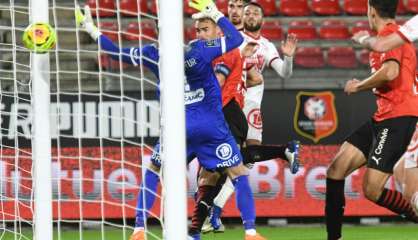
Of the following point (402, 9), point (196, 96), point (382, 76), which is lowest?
point (196, 96)

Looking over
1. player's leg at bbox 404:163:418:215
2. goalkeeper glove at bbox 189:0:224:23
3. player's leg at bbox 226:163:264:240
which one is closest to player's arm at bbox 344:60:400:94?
player's leg at bbox 404:163:418:215

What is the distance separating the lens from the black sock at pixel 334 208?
7.64 meters

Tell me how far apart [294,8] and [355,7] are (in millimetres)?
842

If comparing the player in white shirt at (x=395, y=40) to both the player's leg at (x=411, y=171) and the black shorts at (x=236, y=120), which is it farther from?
the black shorts at (x=236, y=120)

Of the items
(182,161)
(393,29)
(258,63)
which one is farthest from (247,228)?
(182,161)

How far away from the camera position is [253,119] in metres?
9.89

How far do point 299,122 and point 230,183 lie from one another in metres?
2.66

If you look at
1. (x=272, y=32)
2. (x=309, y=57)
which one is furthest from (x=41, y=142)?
(x=272, y=32)

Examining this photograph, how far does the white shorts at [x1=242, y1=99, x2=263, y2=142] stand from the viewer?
9898 mm

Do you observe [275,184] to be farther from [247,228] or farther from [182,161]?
→ [182,161]

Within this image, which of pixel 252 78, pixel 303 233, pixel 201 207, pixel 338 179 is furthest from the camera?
pixel 303 233

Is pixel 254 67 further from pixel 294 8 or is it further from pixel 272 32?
pixel 294 8

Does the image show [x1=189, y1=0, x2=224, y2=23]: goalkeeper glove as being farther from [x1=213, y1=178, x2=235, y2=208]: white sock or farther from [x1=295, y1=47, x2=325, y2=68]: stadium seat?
[x1=295, y1=47, x2=325, y2=68]: stadium seat

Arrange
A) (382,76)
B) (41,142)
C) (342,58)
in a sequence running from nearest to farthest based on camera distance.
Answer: (41,142) < (382,76) < (342,58)
